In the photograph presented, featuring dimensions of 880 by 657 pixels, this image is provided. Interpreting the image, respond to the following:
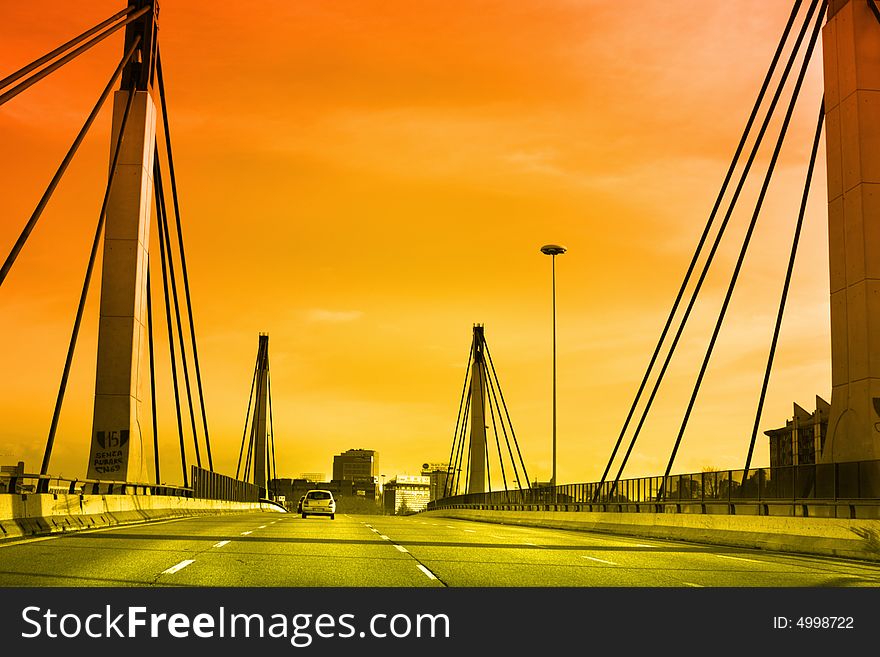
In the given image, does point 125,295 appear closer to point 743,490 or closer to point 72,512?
point 72,512

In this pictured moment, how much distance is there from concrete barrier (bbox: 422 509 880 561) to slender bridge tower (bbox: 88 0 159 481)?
14.3 meters

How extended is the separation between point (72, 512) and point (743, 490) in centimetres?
1475

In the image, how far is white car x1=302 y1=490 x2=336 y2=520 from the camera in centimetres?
4747

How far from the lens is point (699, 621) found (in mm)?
9383

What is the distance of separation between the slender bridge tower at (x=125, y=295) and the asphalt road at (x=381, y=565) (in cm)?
965

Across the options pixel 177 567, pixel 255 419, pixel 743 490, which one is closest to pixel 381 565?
pixel 177 567

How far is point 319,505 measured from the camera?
47.8 metres

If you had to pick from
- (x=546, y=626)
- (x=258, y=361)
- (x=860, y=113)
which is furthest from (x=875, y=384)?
(x=258, y=361)

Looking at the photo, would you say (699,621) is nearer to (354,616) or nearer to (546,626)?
(546,626)

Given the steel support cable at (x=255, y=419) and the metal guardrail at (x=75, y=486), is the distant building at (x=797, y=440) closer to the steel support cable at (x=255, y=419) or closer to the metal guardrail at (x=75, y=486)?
the steel support cable at (x=255, y=419)

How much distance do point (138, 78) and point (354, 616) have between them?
26.6 meters

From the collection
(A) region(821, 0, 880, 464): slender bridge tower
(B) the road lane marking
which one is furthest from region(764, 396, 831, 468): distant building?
(B) the road lane marking

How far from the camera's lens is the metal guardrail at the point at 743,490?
20.0 metres

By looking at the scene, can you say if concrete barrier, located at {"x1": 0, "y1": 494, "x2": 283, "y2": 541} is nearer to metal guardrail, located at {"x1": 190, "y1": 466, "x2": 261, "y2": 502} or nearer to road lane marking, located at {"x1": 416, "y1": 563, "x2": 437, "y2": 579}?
road lane marking, located at {"x1": 416, "y1": 563, "x2": 437, "y2": 579}
